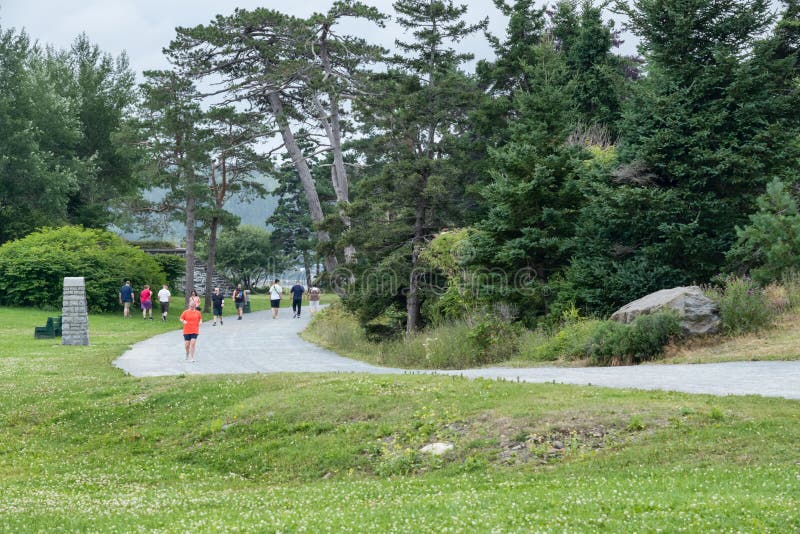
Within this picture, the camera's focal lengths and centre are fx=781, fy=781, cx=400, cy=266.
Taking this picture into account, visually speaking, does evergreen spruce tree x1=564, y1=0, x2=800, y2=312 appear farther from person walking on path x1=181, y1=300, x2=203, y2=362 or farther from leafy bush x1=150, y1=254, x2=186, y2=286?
leafy bush x1=150, y1=254, x2=186, y2=286

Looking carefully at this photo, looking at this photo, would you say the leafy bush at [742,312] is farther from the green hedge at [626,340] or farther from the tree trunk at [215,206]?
the tree trunk at [215,206]

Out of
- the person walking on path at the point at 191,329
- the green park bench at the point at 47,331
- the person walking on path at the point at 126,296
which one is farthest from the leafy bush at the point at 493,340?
the person walking on path at the point at 126,296

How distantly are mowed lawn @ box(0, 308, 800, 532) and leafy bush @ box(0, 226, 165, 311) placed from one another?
26053 millimetres

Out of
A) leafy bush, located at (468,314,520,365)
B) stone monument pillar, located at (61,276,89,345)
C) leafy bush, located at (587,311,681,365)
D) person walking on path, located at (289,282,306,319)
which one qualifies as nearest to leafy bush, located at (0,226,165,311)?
person walking on path, located at (289,282,306,319)

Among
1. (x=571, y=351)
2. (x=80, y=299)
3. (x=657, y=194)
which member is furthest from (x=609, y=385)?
(x=80, y=299)

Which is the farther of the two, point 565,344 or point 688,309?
point 565,344

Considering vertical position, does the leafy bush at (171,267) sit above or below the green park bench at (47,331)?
above

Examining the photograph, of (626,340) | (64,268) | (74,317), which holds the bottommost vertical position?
(626,340)

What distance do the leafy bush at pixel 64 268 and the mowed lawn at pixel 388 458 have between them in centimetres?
2605

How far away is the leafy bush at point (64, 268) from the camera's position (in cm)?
3969

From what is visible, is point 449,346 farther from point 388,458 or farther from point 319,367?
point 388,458

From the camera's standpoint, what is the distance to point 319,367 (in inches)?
787

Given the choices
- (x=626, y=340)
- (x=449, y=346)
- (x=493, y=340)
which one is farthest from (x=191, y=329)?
(x=626, y=340)

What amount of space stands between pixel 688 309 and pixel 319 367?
9011mm
